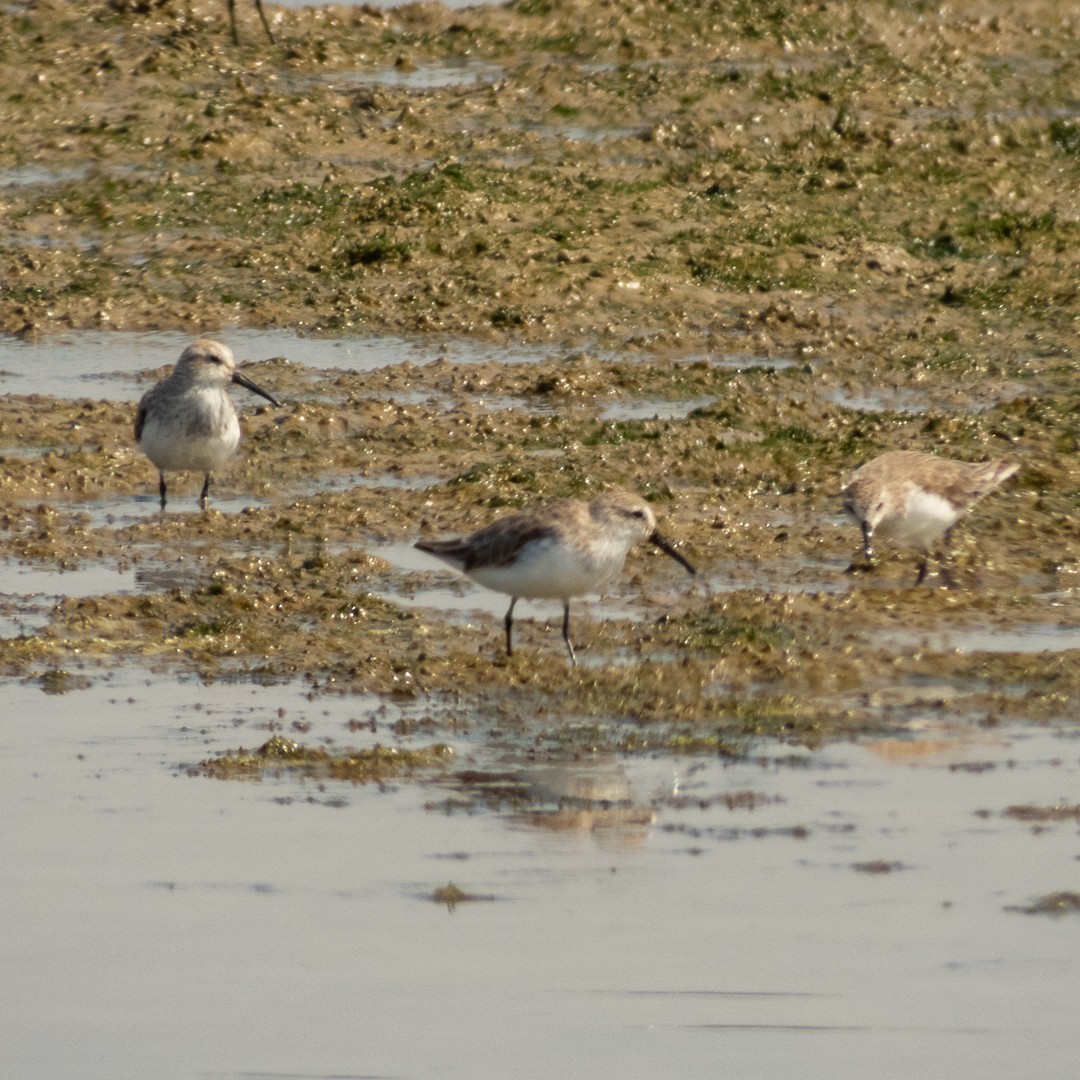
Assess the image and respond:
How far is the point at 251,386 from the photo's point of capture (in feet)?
40.0

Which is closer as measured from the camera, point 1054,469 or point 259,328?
point 1054,469

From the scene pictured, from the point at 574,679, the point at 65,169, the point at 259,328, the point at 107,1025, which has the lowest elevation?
the point at 107,1025

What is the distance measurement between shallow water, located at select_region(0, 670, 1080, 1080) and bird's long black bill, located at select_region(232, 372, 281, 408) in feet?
13.2

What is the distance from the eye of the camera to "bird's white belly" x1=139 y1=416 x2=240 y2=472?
37.0 feet

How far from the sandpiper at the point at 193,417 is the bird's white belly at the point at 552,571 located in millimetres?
2572

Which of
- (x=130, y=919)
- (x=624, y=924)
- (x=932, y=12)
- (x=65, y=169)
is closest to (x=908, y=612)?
(x=624, y=924)

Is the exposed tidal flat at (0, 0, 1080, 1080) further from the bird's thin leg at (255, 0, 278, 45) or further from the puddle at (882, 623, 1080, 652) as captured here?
the bird's thin leg at (255, 0, 278, 45)

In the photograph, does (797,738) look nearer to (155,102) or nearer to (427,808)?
(427,808)

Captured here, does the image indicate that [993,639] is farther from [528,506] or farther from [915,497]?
[528,506]

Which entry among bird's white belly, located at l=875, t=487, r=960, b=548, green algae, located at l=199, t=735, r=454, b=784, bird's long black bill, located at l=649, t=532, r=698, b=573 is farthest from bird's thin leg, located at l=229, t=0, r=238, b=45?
green algae, located at l=199, t=735, r=454, b=784

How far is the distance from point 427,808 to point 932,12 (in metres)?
15.5

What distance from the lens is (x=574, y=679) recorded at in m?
8.81

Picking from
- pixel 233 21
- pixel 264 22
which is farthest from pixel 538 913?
pixel 264 22

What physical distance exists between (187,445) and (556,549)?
9.70 ft
